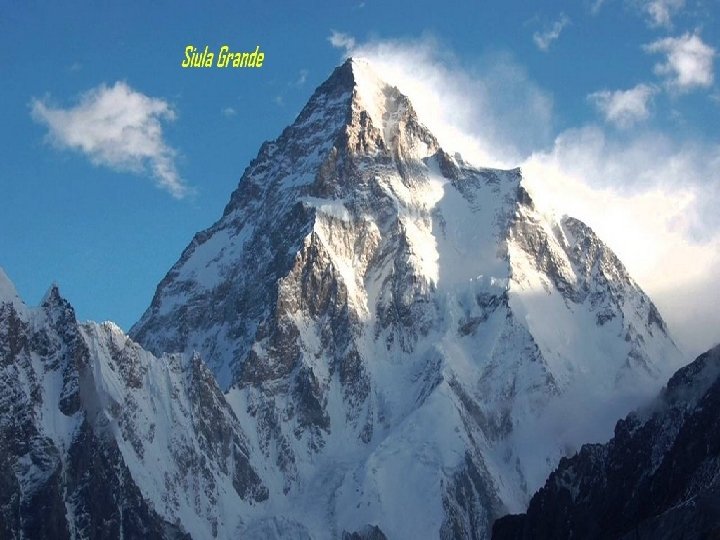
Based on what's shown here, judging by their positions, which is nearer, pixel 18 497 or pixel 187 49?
pixel 187 49

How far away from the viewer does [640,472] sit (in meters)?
166

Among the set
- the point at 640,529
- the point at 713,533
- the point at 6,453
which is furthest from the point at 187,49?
the point at 713,533

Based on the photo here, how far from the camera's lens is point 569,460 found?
182 meters

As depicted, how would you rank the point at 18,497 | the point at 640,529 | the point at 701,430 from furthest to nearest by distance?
the point at 18,497 < the point at 701,430 < the point at 640,529

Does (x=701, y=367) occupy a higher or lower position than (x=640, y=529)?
higher

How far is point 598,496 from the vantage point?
17038cm

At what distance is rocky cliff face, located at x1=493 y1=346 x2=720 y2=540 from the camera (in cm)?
15012

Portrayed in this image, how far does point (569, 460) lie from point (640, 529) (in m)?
48.1

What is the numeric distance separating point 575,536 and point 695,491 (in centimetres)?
3152

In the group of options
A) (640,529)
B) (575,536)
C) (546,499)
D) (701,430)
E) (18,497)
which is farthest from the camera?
(18,497)

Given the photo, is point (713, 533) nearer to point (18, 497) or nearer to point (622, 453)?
point (622, 453)

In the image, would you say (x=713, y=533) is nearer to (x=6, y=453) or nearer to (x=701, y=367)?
(x=701, y=367)

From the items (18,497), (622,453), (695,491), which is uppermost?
(18,497)

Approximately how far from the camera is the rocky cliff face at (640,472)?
150125 millimetres
